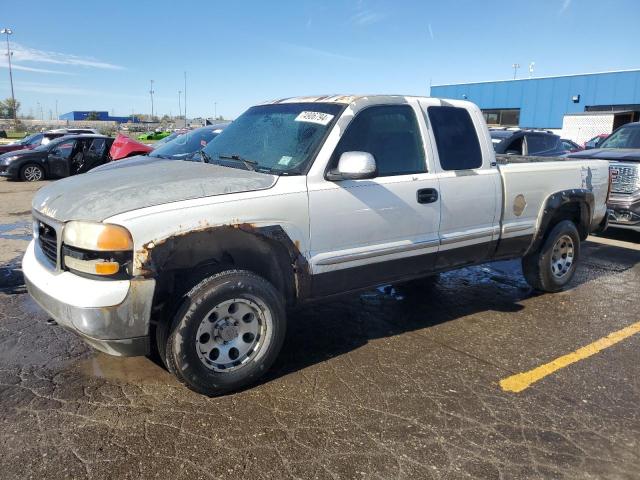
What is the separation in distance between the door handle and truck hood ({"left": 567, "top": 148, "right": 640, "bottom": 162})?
588 centimetres

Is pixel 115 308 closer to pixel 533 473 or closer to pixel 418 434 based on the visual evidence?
pixel 418 434

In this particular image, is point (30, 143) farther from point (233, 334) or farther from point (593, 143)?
point (593, 143)

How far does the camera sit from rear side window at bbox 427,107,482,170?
4.29 metres

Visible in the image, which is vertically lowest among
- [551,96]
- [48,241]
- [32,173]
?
[32,173]

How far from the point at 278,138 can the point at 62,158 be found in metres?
13.2

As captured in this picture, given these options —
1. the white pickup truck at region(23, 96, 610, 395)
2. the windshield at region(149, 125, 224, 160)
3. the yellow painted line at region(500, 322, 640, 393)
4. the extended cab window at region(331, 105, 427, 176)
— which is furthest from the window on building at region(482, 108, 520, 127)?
the extended cab window at region(331, 105, 427, 176)

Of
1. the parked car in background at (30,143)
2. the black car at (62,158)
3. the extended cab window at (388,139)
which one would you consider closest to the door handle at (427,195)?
the extended cab window at (388,139)

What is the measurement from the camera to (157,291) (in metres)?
3.03

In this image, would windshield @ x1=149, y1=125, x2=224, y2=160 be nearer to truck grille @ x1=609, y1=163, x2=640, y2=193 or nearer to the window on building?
truck grille @ x1=609, y1=163, x2=640, y2=193

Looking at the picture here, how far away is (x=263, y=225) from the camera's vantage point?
3.26m

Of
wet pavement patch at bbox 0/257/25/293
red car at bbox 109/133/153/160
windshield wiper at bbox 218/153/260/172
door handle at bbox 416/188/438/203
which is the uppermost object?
windshield wiper at bbox 218/153/260/172

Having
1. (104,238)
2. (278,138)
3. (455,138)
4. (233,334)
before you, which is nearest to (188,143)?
(278,138)

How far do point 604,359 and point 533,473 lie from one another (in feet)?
5.80

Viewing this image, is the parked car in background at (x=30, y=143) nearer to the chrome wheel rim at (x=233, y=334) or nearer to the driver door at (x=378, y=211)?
the driver door at (x=378, y=211)
